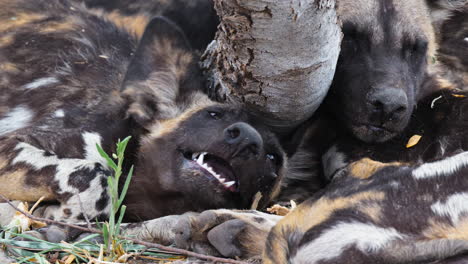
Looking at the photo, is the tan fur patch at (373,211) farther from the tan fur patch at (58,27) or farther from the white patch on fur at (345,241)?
the tan fur patch at (58,27)

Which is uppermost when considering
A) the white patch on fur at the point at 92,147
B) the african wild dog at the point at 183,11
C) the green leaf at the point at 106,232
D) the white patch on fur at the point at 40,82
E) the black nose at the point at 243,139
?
the african wild dog at the point at 183,11

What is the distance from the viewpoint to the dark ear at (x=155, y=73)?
3.09m

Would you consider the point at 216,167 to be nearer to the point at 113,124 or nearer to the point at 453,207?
the point at 113,124

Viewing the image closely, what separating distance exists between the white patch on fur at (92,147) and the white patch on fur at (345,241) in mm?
1357

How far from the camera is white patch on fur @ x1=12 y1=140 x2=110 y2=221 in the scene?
9.03 ft

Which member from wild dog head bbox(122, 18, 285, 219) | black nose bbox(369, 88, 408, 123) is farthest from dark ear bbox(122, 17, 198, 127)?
black nose bbox(369, 88, 408, 123)

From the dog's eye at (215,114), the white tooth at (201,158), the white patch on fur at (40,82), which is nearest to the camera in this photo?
the white tooth at (201,158)

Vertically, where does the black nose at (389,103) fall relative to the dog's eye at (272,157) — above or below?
above

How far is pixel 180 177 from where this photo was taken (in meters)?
2.70

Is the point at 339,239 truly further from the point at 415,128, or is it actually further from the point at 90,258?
the point at 415,128

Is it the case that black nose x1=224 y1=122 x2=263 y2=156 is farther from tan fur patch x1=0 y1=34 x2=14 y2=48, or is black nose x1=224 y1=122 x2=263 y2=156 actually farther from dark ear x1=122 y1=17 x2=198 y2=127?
tan fur patch x1=0 y1=34 x2=14 y2=48

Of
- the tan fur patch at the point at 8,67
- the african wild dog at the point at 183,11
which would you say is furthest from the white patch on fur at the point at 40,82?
the african wild dog at the point at 183,11

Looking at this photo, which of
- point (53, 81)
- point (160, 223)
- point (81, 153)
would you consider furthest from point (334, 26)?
point (53, 81)

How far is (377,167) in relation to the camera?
213cm
